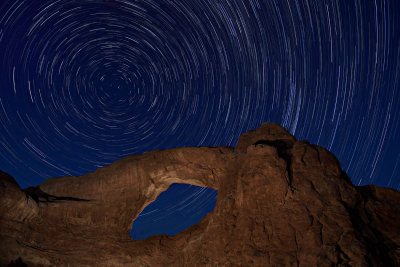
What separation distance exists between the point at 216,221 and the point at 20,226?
7794mm

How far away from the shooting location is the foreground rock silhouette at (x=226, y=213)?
267 inches

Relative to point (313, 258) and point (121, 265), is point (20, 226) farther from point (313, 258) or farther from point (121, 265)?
point (313, 258)

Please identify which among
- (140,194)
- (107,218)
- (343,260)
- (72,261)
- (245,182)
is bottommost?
(72,261)

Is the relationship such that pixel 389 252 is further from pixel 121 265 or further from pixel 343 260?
pixel 121 265

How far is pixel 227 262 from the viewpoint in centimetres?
730

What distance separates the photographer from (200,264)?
7.84 m

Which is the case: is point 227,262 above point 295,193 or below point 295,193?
below

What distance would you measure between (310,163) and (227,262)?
13.6ft

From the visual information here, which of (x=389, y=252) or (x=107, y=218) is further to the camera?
(x=107, y=218)

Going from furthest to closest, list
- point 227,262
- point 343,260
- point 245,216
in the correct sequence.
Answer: point 245,216
point 227,262
point 343,260

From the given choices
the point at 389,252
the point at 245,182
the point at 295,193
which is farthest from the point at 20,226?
the point at 389,252

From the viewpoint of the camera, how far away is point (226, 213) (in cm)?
816

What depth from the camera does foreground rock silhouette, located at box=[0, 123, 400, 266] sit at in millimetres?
6773

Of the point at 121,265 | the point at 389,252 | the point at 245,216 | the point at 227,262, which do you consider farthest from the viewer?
the point at 121,265
